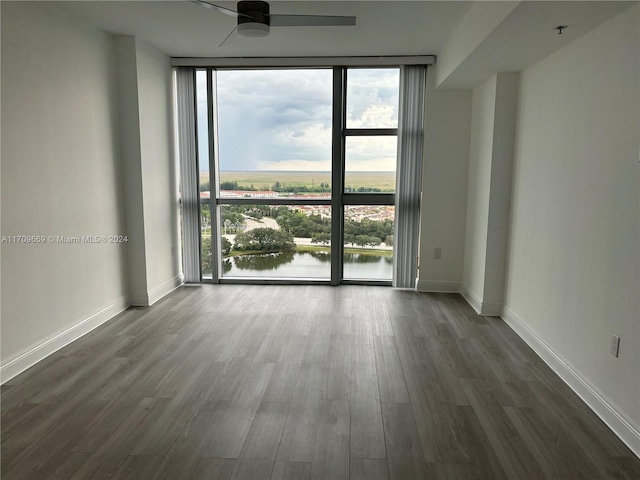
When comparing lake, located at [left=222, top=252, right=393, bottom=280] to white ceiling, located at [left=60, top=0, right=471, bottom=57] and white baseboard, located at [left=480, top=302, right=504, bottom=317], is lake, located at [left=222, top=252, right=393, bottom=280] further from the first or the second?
white ceiling, located at [left=60, top=0, right=471, bottom=57]

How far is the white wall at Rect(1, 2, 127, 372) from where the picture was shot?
2.94m

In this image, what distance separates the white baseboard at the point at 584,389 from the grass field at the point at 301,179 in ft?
7.07

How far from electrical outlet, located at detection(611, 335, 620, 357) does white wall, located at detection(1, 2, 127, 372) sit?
368cm

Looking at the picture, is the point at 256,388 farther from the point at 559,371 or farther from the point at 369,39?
the point at 369,39

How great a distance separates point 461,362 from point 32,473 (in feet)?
8.64

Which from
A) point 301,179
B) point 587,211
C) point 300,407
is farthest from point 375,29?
point 300,407

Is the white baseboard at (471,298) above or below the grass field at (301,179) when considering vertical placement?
below

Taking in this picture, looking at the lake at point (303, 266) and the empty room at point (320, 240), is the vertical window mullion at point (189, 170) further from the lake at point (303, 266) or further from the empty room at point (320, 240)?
the lake at point (303, 266)

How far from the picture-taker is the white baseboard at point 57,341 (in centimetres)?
292

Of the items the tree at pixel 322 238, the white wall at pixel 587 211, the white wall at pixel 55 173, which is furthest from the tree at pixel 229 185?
the white wall at pixel 587 211

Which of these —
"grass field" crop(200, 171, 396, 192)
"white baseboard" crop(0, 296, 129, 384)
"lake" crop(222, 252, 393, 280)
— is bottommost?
"white baseboard" crop(0, 296, 129, 384)

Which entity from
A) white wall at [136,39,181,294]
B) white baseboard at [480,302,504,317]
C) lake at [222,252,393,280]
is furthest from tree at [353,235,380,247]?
white wall at [136,39,181,294]

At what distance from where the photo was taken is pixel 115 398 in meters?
2.69

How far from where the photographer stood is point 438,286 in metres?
5.17
